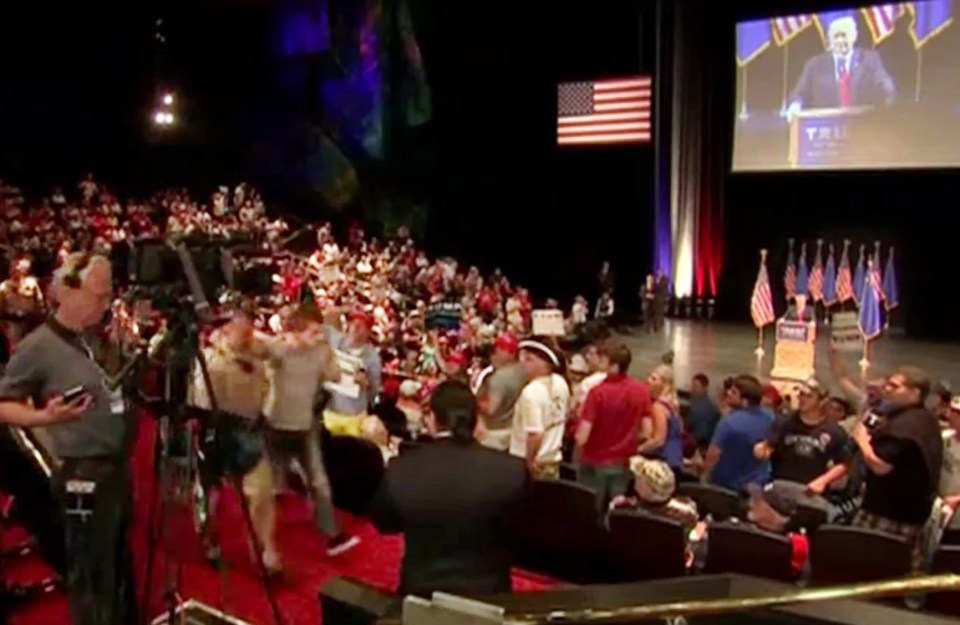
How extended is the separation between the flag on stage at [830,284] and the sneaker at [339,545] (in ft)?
39.0

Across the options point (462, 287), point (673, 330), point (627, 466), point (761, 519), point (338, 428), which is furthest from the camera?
point (673, 330)

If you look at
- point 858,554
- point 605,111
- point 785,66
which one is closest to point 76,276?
point 858,554

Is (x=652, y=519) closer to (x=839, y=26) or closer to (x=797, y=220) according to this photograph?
(x=839, y=26)

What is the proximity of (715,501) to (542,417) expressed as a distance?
95cm

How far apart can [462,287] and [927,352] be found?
658 centimetres

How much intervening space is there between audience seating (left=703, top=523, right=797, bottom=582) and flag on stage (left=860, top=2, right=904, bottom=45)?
37.9 feet

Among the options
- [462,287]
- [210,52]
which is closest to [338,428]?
[462,287]

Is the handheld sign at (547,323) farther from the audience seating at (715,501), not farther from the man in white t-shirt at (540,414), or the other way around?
the audience seating at (715,501)

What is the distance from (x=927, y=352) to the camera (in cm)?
1443

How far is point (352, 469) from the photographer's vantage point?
5.77 metres

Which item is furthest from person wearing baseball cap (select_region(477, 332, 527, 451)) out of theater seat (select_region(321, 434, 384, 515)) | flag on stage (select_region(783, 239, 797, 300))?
flag on stage (select_region(783, 239, 797, 300))

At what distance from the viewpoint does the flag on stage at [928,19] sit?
528 inches

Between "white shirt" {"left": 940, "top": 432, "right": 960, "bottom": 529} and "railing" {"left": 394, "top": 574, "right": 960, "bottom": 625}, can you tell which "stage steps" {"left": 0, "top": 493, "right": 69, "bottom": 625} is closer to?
"railing" {"left": 394, "top": 574, "right": 960, "bottom": 625}

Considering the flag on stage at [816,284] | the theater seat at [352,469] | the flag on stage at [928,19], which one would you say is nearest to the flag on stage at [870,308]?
the flag on stage at [816,284]
